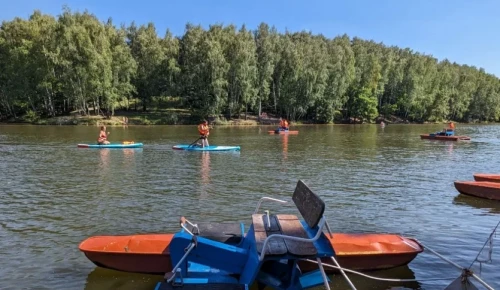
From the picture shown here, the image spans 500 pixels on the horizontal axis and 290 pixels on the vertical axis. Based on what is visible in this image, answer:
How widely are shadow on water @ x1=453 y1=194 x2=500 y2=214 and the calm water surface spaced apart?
0.12ft

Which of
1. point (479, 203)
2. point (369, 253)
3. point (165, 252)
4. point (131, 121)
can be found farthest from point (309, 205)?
point (131, 121)

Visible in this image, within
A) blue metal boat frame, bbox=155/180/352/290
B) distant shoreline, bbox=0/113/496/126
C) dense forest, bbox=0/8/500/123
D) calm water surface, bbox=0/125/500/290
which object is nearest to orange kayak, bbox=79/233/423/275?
calm water surface, bbox=0/125/500/290

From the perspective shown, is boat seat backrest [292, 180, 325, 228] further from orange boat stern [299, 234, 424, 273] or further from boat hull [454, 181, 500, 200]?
boat hull [454, 181, 500, 200]

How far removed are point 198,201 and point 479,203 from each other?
33.7ft

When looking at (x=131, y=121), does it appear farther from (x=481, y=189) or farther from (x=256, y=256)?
(x=256, y=256)

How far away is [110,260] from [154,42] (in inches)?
2964

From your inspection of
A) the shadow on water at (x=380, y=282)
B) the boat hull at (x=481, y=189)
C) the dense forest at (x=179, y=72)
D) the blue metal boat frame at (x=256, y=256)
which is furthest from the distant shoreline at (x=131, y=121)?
the shadow on water at (x=380, y=282)

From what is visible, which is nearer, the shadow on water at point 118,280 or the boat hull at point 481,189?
the shadow on water at point 118,280

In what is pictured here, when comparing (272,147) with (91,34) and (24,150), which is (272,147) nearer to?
(24,150)

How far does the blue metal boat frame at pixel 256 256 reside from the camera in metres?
6.48

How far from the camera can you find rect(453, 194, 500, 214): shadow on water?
562 inches

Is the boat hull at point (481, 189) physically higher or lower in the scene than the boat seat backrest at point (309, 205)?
lower

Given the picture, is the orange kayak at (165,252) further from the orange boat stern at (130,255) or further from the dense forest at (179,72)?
the dense forest at (179,72)

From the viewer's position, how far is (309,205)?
7.27 meters
